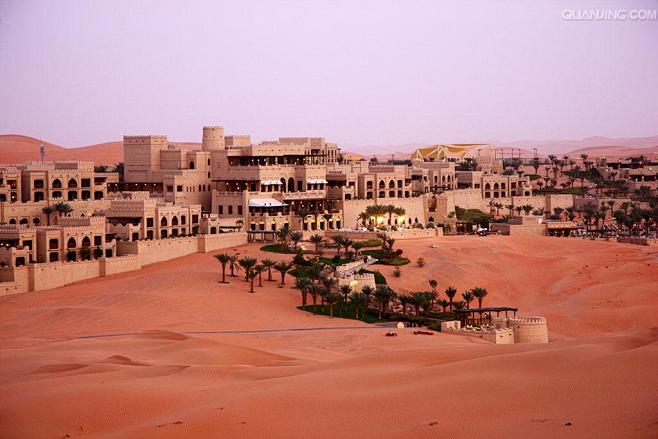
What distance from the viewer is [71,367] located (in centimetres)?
2934

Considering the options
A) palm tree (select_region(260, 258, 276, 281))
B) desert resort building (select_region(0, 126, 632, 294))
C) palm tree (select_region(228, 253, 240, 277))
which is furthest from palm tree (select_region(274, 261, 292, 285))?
desert resort building (select_region(0, 126, 632, 294))

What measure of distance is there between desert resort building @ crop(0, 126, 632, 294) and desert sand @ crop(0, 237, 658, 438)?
7.43 meters

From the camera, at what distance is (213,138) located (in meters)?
84.8

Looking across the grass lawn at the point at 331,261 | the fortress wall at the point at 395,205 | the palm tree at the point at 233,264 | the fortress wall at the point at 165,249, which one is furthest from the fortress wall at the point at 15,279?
the fortress wall at the point at 395,205

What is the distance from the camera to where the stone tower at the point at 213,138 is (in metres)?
84.5

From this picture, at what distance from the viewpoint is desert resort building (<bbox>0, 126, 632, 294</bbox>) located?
59.4 meters

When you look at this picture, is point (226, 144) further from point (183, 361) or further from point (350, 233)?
point (183, 361)

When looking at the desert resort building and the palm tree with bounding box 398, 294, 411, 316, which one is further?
the desert resort building

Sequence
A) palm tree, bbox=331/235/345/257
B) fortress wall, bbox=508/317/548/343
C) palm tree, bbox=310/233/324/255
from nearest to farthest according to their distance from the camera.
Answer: fortress wall, bbox=508/317/548/343
palm tree, bbox=331/235/345/257
palm tree, bbox=310/233/324/255

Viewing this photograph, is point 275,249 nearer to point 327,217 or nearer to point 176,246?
point 176,246

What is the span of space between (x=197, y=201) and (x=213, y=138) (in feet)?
27.6

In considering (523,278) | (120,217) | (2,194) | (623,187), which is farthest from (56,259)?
(623,187)

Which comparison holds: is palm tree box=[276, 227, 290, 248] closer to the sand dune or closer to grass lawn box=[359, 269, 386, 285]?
grass lawn box=[359, 269, 386, 285]

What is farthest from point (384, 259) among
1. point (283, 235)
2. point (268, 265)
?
point (268, 265)
